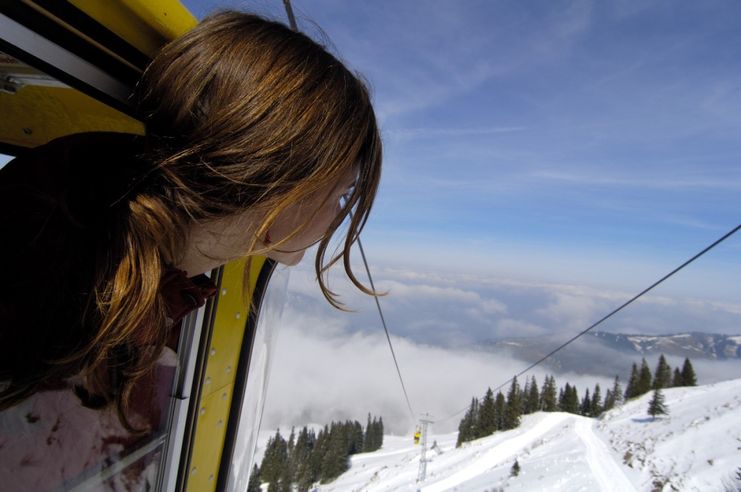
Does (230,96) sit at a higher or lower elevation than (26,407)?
higher

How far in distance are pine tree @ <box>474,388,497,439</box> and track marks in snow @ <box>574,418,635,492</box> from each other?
50.0 ft

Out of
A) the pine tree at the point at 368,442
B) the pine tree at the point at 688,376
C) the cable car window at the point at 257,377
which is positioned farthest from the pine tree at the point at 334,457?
the cable car window at the point at 257,377

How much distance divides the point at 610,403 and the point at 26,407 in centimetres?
6506

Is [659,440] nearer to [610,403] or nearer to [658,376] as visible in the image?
[658,376]

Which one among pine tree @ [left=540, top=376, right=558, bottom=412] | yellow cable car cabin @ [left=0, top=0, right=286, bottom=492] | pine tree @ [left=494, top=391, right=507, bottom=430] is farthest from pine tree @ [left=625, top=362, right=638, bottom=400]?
yellow cable car cabin @ [left=0, top=0, right=286, bottom=492]

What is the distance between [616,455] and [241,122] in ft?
119

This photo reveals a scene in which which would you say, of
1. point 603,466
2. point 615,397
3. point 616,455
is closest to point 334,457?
point 616,455

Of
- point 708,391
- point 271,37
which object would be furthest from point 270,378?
point 708,391

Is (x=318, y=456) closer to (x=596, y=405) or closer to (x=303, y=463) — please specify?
(x=303, y=463)

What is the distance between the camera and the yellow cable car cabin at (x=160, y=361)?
848 millimetres

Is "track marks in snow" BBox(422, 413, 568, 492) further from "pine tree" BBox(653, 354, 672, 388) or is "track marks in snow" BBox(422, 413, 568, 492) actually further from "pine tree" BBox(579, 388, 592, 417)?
"pine tree" BBox(653, 354, 672, 388)

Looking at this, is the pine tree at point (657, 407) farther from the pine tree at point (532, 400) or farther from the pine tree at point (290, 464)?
the pine tree at point (290, 464)

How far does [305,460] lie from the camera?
49125mm

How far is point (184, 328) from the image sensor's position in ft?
5.03
